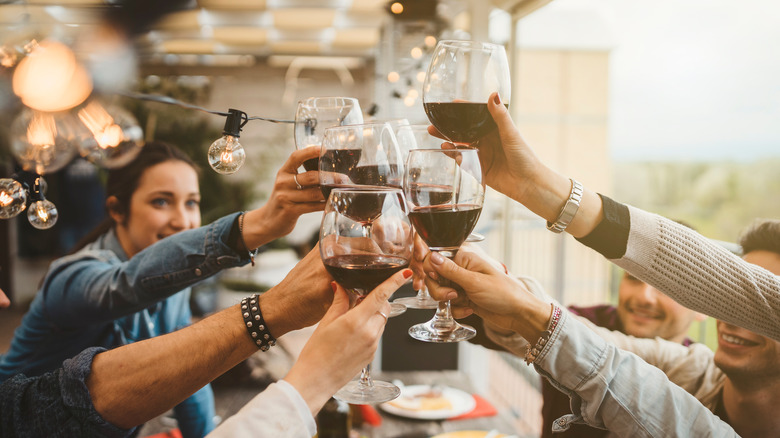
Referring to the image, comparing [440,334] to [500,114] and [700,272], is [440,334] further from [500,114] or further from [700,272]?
[700,272]

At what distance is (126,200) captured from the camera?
2.01 meters

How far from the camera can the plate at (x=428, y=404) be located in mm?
1837

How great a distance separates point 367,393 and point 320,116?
53 cm

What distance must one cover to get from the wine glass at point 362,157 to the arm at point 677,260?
0.74 ft

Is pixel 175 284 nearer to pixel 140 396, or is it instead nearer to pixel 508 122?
pixel 140 396

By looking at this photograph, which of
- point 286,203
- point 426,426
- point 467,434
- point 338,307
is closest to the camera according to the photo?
point 338,307

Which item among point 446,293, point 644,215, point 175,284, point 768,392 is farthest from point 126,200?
point 768,392

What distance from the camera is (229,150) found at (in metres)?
1.03

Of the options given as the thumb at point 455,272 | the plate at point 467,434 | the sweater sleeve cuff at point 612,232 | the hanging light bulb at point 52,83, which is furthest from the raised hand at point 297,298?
the hanging light bulb at point 52,83

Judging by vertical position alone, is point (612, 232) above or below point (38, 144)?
below

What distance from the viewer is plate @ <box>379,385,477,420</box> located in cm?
184

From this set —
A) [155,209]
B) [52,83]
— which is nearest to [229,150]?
[155,209]

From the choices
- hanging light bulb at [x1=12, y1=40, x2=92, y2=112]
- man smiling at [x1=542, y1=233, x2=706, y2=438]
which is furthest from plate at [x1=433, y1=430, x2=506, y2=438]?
hanging light bulb at [x1=12, y1=40, x2=92, y2=112]

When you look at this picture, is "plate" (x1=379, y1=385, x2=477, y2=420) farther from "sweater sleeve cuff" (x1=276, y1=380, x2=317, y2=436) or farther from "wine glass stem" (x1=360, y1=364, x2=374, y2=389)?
"sweater sleeve cuff" (x1=276, y1=380, x2=317, y2=436)
